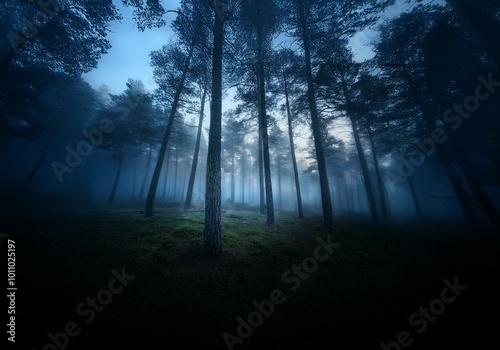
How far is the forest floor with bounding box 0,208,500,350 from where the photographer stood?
130 inches

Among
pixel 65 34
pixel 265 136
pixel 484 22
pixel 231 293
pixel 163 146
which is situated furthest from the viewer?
pixel 163 146

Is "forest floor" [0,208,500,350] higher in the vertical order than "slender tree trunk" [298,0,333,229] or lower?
lower

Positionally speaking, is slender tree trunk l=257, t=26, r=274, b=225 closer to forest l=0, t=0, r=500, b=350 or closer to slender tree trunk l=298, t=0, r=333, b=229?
forest l=0, t=0, r=500, b=350

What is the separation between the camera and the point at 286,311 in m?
4.18

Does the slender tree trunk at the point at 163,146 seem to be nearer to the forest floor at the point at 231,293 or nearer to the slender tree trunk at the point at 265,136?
the forest floor at the point at 231,293

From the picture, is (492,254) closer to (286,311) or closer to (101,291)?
(286,311)

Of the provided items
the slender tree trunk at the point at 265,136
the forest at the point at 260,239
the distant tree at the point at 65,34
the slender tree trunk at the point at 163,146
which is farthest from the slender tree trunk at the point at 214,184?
the distant tree at the point at 65,34

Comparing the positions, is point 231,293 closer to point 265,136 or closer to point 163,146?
point 265,136

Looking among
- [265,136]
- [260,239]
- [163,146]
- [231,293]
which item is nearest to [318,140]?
[265,136]

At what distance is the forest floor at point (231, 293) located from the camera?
329 centimetres

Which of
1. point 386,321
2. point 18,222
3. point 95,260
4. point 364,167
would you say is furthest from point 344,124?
point 18,222

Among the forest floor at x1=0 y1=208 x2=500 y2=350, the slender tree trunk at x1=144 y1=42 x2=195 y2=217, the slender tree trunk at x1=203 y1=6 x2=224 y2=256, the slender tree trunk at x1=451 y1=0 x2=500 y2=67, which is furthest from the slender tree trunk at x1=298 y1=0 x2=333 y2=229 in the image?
the slender tree trunk at x1=144 y1=42 x2=195 y2=217

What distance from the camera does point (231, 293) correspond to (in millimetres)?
4582

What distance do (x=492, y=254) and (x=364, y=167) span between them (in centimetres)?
1038
